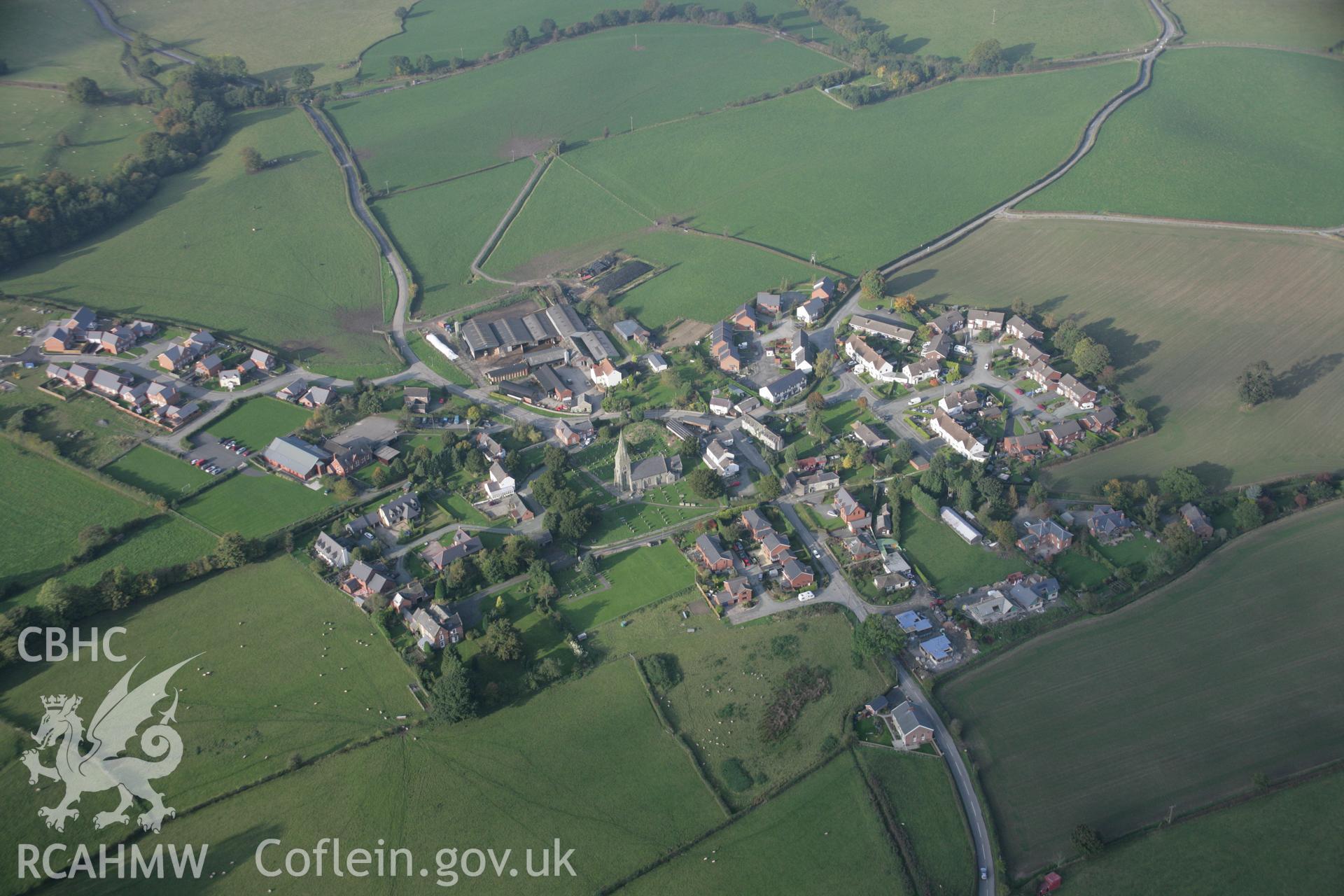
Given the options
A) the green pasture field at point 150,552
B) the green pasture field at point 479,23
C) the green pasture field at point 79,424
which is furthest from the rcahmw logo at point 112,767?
the green pasture field at point 479,23

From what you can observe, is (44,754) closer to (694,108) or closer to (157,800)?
(157,800)

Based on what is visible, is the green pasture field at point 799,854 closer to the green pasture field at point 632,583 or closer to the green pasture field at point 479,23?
the green pasture field at point 632,583

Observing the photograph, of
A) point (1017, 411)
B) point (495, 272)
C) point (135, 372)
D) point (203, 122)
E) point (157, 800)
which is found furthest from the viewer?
point (203, 122)

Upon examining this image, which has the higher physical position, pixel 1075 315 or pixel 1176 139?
pixel 1176 139

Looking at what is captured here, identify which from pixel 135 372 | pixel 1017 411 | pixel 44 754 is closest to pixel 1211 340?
pixel 1017 411

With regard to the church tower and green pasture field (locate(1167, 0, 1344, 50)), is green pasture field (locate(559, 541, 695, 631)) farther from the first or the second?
green pasture field (locate(1167, 0, 1344, 50))

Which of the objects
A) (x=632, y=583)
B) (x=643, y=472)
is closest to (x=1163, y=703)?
(x=632, y=583)

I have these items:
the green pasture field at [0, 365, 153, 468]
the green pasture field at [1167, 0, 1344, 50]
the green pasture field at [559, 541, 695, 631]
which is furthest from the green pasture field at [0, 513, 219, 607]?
the green pasture field at [1167, 0, 1344, 50]
